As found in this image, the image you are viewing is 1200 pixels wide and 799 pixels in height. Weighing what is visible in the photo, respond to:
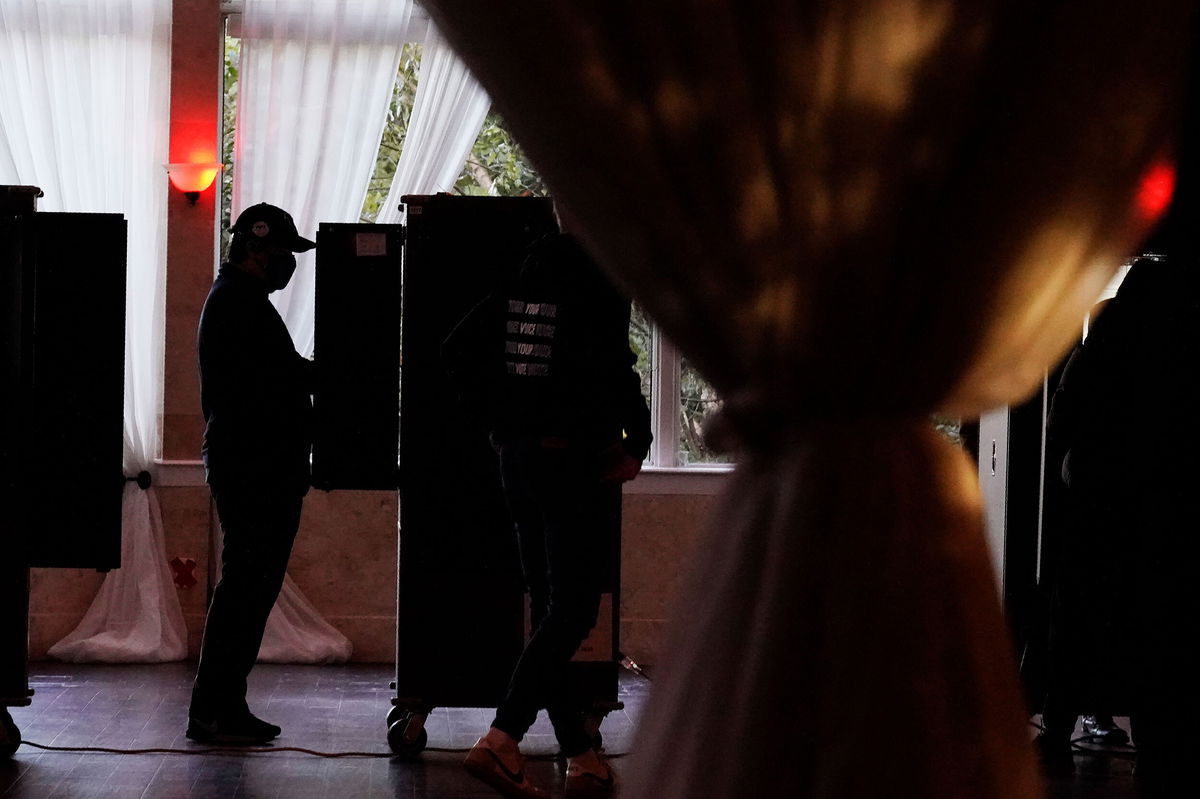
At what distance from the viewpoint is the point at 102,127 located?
5914mm

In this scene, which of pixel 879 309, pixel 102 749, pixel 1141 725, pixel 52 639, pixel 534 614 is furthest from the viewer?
pixel 52 639

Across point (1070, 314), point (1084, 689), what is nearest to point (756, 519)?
point (1070, 314)

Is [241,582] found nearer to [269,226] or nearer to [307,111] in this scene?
[269,226]

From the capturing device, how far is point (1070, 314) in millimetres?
1596

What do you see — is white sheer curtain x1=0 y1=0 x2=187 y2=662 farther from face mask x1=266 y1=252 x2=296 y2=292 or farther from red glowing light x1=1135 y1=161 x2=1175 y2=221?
red glowing light x1=1135 y1=161 x2=1175 y2=221

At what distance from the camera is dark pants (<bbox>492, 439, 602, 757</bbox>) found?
10.4 feet

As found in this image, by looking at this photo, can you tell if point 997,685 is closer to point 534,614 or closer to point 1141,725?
point 1141,725

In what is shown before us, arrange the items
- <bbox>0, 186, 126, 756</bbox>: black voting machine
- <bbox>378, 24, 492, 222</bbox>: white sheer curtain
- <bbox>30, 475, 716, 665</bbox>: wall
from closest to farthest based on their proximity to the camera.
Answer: <bbox>0, 186, 126, 756</bbox>: black voting machine → <bbox>30, 475, 716, 665</bbox>: wall → <bbox>378, 24, 492, 222</bbox>: white sheer curtain

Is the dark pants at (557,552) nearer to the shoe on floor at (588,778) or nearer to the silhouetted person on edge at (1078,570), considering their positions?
the shoe on floor at (588,778)

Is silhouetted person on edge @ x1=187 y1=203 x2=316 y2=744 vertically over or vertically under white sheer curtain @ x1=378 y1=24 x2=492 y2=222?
under

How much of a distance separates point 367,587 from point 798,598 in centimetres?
457

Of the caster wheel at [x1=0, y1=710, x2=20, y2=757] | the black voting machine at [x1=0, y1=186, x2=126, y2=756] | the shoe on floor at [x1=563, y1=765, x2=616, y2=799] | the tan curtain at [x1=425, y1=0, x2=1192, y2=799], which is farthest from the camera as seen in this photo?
the black voting machine at [x1=0, y1=186, x2=126, y2=756]

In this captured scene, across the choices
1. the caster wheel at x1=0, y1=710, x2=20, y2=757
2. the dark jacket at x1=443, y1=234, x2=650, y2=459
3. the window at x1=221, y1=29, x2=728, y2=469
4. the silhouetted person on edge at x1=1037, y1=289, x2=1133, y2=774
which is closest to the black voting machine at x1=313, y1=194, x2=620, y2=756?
the dark jacket at x1=443, y1=234, x2=650, y2=459

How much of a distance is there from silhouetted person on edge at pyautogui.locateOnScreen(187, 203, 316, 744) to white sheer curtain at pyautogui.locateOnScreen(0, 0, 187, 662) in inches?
82.2
